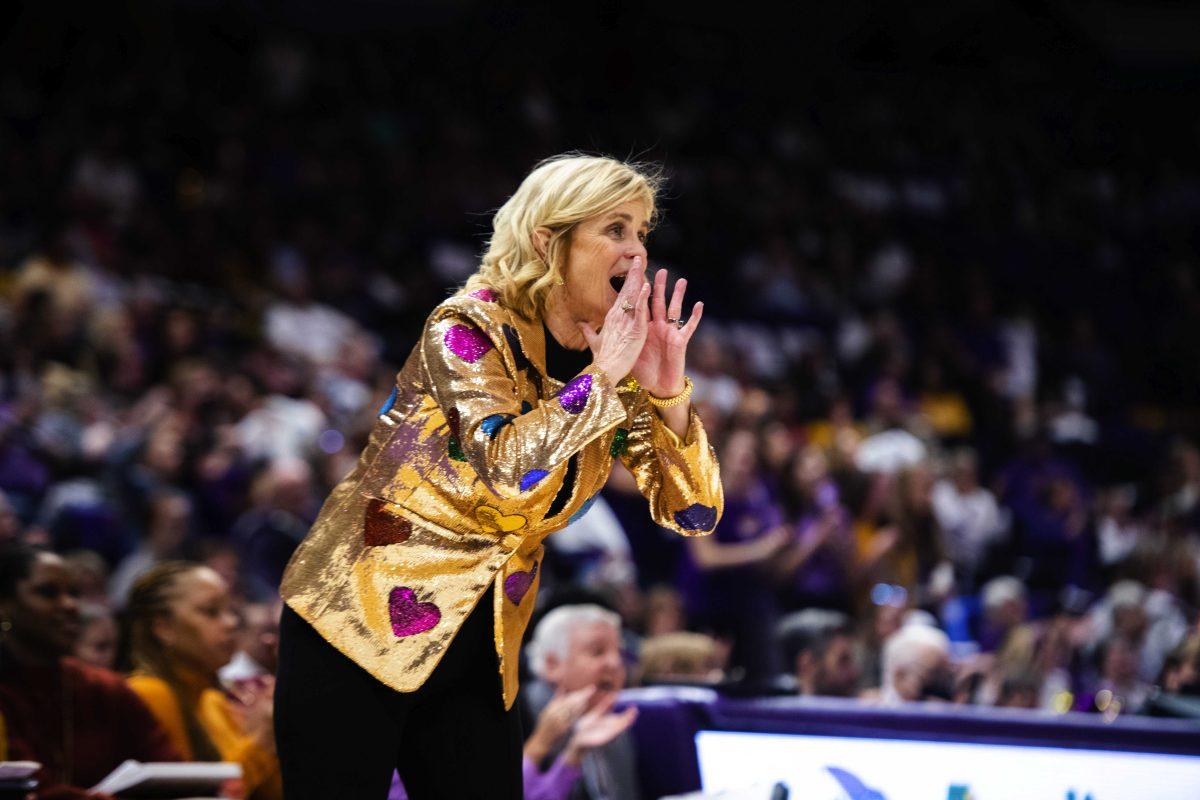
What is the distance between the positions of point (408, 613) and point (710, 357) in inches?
248

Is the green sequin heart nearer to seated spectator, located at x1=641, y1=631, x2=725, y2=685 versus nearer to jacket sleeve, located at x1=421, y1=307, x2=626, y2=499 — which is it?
jacket sleeve, located at x1=421, y1=307, x2=626, y2=499

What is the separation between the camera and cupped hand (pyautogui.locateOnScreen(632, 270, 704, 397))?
206 cm

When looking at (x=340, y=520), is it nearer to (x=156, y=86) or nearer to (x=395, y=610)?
(x=395, y=610)

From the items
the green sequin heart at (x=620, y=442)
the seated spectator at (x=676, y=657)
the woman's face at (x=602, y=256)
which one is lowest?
the seated spectator at (x=676, y=657)

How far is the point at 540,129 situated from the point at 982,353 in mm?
3471

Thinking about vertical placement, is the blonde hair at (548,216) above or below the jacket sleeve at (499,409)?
above

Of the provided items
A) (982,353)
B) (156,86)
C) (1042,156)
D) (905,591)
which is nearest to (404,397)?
(905,591)

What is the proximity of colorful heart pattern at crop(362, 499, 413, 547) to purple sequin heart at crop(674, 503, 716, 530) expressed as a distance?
1.48 feet

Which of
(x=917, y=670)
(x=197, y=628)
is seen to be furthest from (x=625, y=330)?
(x=917, y=670)

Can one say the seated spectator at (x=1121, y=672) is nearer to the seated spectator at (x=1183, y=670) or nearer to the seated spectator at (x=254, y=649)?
the seated spectator at (x=1183, y=670)

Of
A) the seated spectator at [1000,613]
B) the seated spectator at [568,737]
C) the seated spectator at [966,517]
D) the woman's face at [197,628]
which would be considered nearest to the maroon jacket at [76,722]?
the woman's face at [197,628]

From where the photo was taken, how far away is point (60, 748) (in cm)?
307

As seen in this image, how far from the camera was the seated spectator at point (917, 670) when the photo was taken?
4.10 m

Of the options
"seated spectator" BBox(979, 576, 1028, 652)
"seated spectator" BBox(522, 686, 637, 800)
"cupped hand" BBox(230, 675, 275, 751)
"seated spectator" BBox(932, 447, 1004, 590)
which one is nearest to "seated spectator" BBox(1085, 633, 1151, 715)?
"seated spectator" BBox(979, 576, 1028, 652)
